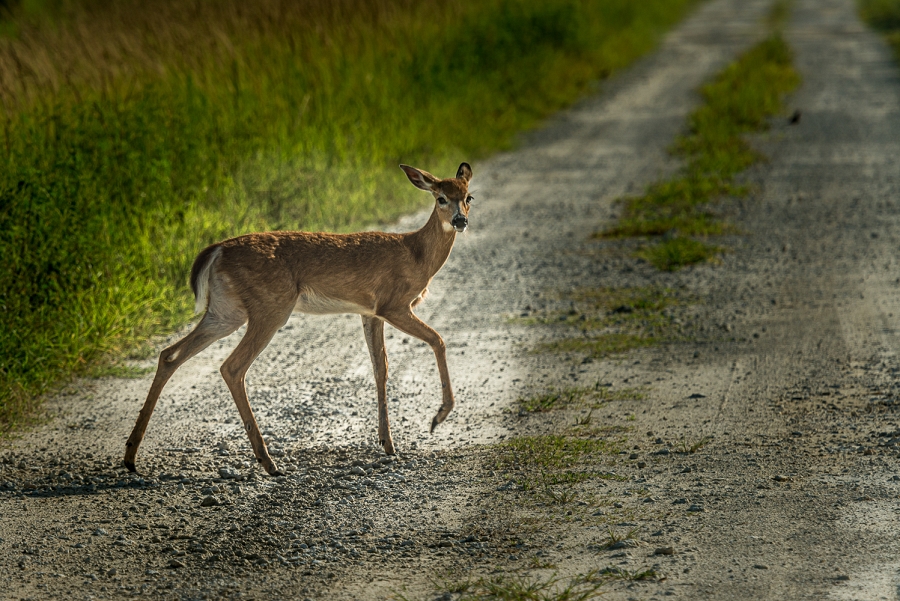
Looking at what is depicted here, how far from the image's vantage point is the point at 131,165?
8875mm

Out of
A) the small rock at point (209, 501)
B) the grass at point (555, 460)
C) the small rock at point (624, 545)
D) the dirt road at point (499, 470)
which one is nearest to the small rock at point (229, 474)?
the dirt road at point (499, 470)

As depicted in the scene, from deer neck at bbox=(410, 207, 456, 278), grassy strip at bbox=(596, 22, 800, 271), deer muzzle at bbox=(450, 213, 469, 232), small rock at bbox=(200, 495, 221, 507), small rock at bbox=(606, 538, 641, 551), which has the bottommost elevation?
grassy strip at bbox=(596, 22, 800, 271)

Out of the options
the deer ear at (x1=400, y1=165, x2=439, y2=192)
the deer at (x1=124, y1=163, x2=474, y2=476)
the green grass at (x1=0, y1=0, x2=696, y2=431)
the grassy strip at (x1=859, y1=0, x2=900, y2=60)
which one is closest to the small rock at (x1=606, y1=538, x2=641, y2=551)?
the deer at (x1=124, y1=163, x2=474, y2=476)

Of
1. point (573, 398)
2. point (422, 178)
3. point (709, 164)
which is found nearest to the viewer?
point (422, 178)

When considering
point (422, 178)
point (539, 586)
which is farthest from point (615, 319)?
point (539, 586)

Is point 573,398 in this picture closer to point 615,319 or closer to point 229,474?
point 615,319

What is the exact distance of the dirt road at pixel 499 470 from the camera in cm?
407

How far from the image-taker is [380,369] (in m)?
5.51

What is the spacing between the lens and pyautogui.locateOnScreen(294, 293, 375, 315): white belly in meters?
5.25

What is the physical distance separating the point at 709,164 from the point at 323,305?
8.29 meters

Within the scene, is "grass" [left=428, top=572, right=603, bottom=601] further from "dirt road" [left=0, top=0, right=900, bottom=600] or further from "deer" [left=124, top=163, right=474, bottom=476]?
"deer" [left=124, top=163, right=474, bottom=476]

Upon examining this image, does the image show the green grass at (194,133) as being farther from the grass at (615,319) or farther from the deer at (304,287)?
the grass at (615,319)

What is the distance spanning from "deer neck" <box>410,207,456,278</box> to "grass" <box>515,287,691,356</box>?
1.62 metres

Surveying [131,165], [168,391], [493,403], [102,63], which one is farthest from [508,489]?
[102,63]
